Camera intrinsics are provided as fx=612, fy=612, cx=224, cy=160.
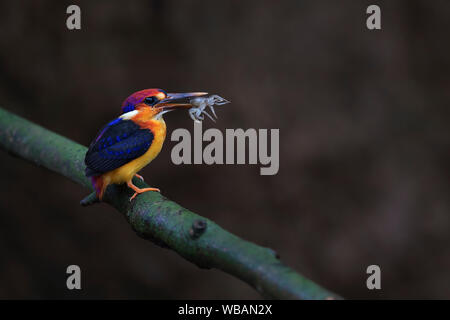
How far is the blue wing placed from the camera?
154 cm

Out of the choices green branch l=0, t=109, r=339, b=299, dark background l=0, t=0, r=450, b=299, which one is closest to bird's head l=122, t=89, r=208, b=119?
green branch l=0, t=109, r=339, b=299

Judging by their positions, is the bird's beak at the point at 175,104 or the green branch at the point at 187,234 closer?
the green branch at the point at 187,234

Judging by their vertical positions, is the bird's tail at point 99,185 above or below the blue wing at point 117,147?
below

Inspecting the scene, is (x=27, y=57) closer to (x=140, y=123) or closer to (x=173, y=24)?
(x=173, y=24)

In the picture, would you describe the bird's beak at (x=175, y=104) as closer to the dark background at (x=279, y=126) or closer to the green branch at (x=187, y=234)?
the green branch at (x=187, y=234)

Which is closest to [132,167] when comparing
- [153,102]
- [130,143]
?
[130,143]

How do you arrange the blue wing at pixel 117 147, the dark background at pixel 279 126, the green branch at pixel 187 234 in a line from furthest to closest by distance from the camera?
the dark background at pixel 279 126 < the blue wing at pixel 117 147 < the green branch at pixel 187 234

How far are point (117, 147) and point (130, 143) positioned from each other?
0.11 ft

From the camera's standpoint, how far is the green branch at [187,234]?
1.10 metres

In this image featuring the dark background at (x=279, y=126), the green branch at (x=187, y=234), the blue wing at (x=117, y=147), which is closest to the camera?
the green branch at (x=187, y=234)

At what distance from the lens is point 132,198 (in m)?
1.58

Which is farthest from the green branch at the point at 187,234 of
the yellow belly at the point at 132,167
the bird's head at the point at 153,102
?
the bird's head at the point at 153,102

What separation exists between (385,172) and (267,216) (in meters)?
0.67

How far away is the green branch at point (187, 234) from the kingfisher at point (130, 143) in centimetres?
8
